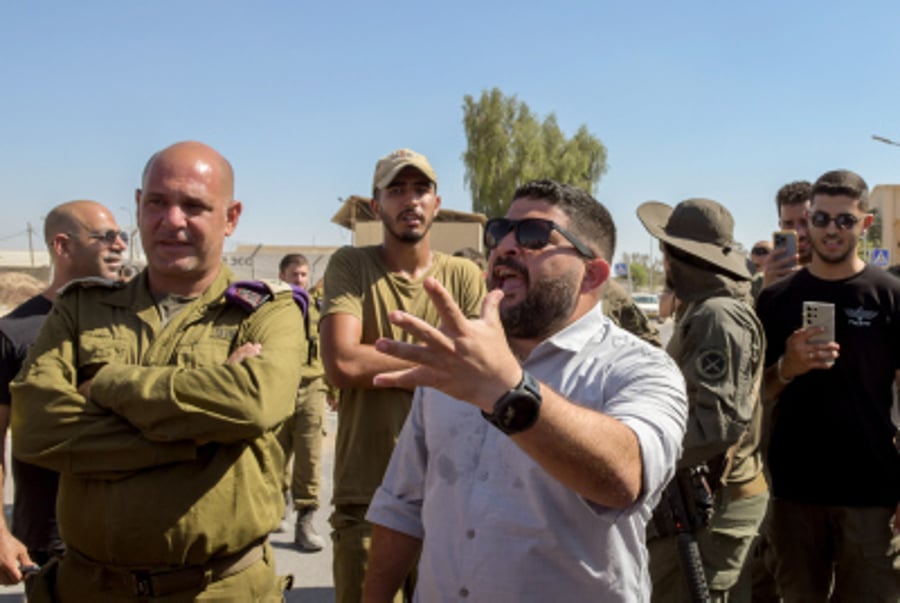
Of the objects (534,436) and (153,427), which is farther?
(153,427)

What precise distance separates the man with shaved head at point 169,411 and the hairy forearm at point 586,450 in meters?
1.29

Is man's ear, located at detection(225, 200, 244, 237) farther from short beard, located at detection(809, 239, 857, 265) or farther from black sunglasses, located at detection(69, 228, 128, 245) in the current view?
short beard, located at detection(809, 239, 857, 265)

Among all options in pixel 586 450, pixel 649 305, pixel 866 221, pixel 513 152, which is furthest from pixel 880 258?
pixel 513 152

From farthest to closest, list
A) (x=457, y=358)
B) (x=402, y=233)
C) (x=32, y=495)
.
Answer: (x=402, y=233) → (x=32, y=495) → (x=457, y=358)

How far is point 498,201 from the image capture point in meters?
48.3

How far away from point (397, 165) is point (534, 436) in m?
2.35

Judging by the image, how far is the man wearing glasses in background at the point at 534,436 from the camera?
142cm

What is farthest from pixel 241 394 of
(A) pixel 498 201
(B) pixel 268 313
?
(A) pixel 498 201

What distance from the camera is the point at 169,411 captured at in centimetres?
236

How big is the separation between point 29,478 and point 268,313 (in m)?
1.51

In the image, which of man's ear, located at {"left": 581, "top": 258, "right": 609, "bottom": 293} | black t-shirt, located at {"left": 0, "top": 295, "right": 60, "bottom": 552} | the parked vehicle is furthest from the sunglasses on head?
the parked vehicle

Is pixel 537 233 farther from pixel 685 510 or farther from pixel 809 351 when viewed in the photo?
pixel 809 351

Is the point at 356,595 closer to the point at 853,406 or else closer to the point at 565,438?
the point at 565,438

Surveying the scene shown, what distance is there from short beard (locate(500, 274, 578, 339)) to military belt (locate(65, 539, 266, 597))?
4.13 ft
